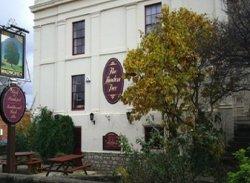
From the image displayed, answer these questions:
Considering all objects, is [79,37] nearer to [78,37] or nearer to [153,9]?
[78,37]

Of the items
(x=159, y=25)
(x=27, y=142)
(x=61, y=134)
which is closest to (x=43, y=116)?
(x=61, y=134)

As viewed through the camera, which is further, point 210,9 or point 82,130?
point 82,130

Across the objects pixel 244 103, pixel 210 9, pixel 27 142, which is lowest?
pixel 27 142

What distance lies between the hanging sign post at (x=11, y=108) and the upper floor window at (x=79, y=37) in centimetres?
933

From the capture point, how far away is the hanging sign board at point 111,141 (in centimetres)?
2234

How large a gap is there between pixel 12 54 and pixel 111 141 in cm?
729

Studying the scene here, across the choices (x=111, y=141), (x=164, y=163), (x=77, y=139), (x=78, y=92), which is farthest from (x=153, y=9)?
(x=164, y=163)

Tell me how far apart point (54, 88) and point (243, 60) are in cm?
1389

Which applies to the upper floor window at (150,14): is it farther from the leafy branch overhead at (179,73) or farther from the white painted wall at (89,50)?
the leafy branch overhead at (179,73)

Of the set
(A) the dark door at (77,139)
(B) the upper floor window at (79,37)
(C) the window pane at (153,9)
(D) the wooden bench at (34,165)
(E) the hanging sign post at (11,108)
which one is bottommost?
(D) the wooden bench at (34,165)

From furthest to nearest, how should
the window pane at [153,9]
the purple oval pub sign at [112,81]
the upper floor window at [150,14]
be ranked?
the purple oval pub sign at [112,81]
the window pane at [153,9]
the upper floor window at [150,14]

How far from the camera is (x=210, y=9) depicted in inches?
762

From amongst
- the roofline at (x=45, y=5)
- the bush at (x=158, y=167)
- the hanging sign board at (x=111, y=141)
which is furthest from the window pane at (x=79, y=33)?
Answer: the bush at (x=158, y=167)

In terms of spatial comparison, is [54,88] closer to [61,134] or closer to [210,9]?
[61,134]
